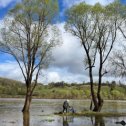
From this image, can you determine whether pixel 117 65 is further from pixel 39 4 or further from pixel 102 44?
pixel 39 4

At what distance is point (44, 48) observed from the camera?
64375mm

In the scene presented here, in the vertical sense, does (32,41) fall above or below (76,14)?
below

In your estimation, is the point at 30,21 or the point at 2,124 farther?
the point at 30,21

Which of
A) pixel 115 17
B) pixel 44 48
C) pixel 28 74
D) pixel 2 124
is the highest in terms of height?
pixel 115 17

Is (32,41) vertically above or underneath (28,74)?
above

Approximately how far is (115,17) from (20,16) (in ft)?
46.1

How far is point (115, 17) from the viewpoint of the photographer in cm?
6094

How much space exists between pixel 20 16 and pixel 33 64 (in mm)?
7538

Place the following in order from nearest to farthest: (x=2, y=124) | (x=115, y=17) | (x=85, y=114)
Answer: (x=2, y=124)
(x=85, y=114)
(x=115, y=17)

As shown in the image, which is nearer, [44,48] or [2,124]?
[2,124]

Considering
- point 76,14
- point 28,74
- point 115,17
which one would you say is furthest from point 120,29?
point 28,74

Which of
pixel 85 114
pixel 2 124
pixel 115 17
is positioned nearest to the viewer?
pixel 2 124

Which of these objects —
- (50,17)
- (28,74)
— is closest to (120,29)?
(50,17)

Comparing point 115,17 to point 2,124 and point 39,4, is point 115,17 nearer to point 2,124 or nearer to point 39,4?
point 39,4
